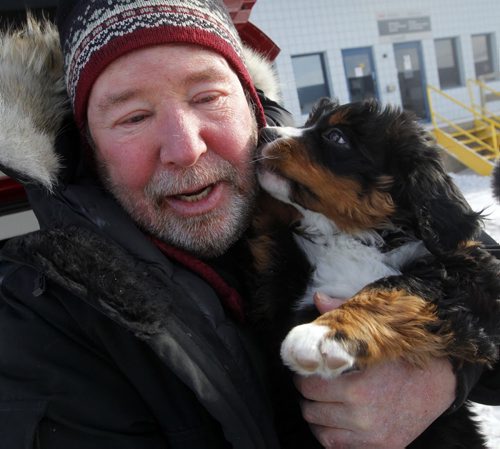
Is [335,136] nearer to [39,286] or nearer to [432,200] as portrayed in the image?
[432,200]

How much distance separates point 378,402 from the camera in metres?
1.60

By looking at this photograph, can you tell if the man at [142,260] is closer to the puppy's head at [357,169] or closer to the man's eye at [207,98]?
the man's eye at [207,98]

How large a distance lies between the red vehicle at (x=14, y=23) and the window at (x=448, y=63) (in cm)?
1399

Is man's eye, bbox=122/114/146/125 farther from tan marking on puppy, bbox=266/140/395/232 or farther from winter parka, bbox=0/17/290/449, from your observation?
tan marking on puppy, bbox=266/140/395/232

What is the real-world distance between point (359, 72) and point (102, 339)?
551 inches

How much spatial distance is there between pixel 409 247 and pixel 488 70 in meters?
17.2

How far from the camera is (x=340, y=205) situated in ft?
6.31

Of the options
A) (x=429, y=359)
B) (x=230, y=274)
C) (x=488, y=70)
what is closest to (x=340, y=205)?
(x=230, y=274)

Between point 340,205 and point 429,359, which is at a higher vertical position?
point 340,205

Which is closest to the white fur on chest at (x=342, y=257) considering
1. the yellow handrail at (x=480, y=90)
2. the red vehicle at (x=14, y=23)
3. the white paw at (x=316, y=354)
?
the white paw at (x=316, y=354)

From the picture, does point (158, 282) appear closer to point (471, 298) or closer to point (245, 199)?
point (245, 199)

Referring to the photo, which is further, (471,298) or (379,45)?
(379,45)

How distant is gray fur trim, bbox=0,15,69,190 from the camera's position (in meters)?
1.63

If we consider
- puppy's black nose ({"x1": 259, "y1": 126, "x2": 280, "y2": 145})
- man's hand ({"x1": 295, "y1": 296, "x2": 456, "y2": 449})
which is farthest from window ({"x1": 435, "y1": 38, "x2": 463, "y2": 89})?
man's hand ({"x1": 295, "y1": 296, "x2": 456, "y2": 449})
